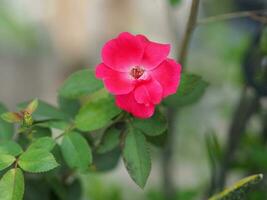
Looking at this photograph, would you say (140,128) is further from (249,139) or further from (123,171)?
(123,171)

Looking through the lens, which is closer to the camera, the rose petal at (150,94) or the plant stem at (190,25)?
the rose petal at (150,94)

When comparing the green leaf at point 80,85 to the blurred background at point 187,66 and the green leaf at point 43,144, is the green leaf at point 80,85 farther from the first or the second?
the blurred background at point 187,66

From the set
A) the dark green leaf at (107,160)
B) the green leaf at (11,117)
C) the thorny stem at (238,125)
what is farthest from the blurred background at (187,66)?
the green leaf at (11,117)

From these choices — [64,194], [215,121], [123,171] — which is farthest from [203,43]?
[64,194]

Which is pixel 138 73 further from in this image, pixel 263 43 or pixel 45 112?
pixel 263 43

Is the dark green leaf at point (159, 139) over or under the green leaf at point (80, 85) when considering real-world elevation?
under
